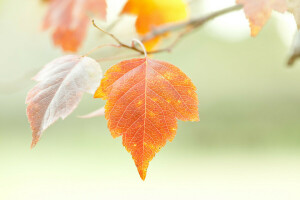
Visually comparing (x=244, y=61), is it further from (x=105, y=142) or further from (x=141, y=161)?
(x=141, y=161)

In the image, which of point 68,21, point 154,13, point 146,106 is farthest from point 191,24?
point 146,106

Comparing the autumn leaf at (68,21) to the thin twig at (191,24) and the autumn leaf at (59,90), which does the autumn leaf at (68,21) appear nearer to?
the thin twig at (191,24)

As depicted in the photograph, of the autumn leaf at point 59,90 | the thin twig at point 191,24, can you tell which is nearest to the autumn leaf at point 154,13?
the thin twig at point 191,24

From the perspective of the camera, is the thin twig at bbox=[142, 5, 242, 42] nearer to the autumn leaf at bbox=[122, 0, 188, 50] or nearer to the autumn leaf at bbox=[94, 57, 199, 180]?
the autumn leaf at bbox=[122, 0, 188, 50]

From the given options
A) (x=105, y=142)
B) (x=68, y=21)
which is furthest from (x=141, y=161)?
(x=105, y=142)

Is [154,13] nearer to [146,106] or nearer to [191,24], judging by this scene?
[191,24]

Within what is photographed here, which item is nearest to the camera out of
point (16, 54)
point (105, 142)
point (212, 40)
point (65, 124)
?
point (105, 142)
